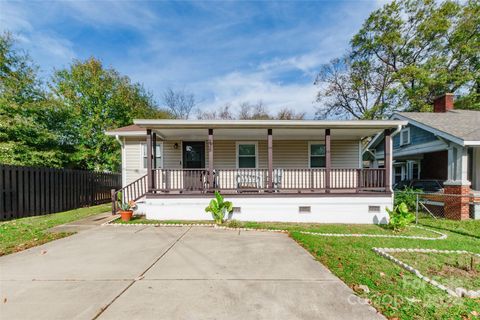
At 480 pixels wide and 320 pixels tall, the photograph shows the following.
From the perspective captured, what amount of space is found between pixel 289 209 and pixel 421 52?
2061 centimetres

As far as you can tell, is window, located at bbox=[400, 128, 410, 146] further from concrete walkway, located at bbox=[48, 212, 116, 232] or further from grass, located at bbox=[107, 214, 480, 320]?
concrete walkway, located at bbox=[48, 212, 116, 232]

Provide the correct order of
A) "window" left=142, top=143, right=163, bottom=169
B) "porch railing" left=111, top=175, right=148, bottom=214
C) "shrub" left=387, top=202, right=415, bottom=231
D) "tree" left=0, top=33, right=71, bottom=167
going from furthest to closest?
"tree" left=0, top=33, right=71, bottom=167, "window" left=142, top=143, right=163, bottom=169, "porch railing" left=111, top=175, right=148, bottom=214, "shrub" left=387, top=202, right=415, bottom=231

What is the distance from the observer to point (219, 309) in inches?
96.4

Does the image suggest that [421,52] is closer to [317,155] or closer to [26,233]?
[317,155]

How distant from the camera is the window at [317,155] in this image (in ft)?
33.7

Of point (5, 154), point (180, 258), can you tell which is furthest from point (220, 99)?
point (180, 258)

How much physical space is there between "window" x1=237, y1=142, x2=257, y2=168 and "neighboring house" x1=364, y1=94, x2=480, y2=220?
25.3 ft

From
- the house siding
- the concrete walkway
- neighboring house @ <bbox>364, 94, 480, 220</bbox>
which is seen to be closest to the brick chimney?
neighboring house @ <bbox>364, 94, 480, 220</bbox>

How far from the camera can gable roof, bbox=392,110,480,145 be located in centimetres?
838

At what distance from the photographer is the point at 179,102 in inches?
1193

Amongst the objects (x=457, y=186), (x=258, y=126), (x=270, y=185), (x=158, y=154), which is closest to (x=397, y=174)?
(x=457, y=186)

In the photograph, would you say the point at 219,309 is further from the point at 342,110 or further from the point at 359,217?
the point at 342,110

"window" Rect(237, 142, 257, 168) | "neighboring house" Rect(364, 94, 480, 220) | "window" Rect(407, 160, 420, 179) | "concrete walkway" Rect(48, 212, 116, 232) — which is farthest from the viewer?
"window" Rect(407, 160, 420, 179)

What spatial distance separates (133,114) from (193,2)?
1328 centimetres
